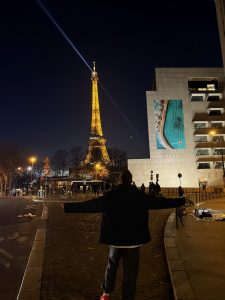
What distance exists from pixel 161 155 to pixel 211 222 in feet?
154

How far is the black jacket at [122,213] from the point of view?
4.02m

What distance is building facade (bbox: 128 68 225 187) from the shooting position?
59.2m

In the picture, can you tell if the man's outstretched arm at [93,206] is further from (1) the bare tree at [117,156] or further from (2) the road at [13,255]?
(1) the bare tree at [117,156]

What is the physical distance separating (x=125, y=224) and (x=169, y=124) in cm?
5799

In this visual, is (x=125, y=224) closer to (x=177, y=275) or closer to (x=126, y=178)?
(x=126, y=178)

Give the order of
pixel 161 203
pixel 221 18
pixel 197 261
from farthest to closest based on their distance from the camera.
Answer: pixel 197 261, pixel 221 18, pixel 161 203

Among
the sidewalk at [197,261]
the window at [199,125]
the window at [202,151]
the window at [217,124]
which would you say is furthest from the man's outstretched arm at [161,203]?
the window at [217,124]

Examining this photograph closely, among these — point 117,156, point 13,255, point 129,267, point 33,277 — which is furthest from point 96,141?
point 129,267

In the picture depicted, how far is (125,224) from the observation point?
402 centimetres

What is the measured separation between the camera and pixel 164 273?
6.25 m

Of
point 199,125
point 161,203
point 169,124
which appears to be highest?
point 199,125

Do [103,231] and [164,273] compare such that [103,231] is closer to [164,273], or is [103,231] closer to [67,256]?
[164,273]

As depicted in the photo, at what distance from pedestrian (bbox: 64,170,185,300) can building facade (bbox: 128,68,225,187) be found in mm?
53957

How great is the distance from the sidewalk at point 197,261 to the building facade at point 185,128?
157 feet
